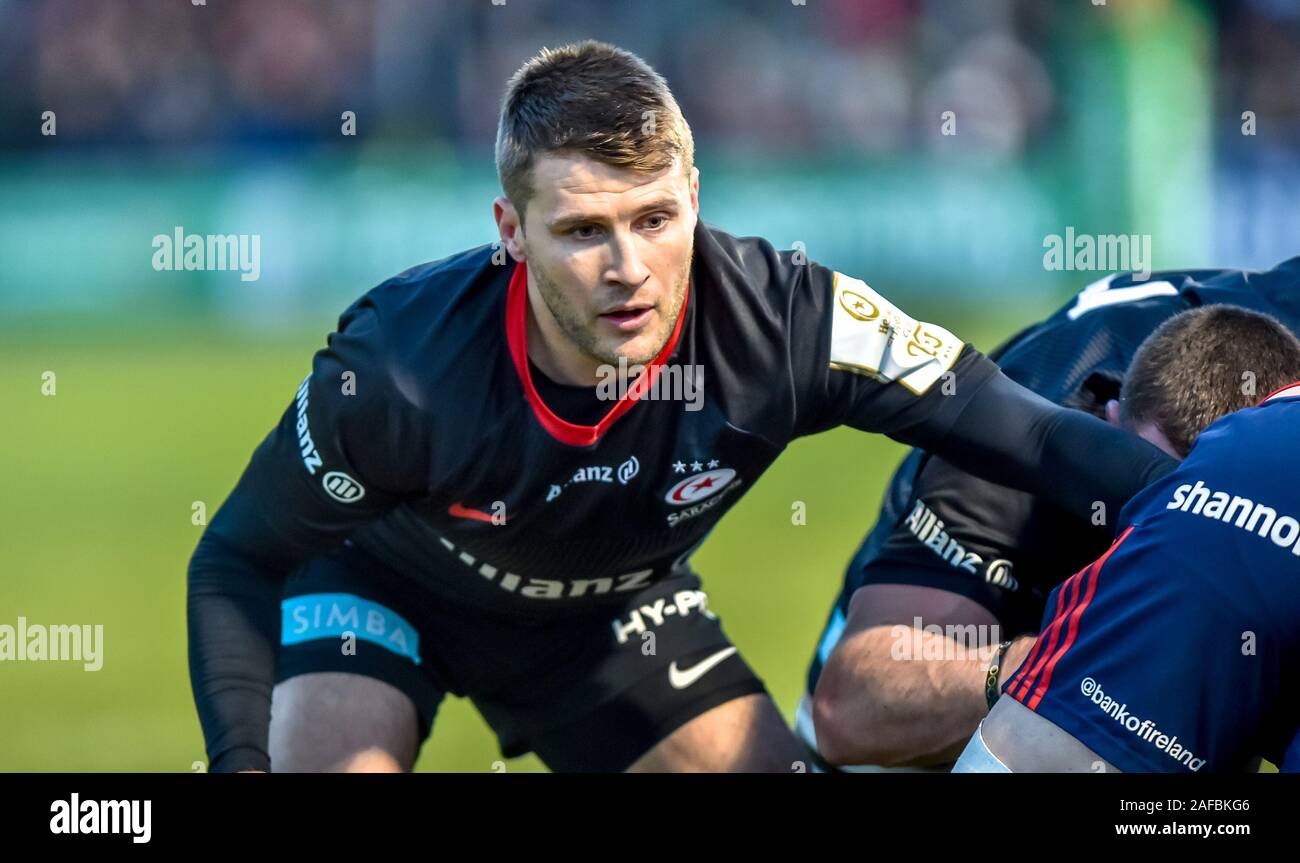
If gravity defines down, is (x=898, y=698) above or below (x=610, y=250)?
below

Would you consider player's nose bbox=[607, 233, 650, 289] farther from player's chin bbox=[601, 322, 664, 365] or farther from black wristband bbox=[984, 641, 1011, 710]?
black wristband bbox=[984, 641, 1011, 710]

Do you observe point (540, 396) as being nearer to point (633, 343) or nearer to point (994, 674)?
point (633, 343)

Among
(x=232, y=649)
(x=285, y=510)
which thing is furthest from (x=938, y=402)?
(x=232, y=649)

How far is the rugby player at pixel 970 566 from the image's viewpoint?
4.28 metres

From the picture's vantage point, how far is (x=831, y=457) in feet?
36.8

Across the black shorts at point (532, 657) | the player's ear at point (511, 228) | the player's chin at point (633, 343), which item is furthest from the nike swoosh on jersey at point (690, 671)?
the player's ear at point (511, 228)

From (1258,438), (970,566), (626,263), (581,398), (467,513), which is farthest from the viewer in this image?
(970,566)

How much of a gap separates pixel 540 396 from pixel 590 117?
2.21 ft

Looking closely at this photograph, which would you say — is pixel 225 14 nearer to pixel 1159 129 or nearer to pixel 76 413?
pixel 76 413

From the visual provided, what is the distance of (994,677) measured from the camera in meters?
3.93

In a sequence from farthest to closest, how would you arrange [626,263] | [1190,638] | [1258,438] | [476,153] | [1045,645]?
1. [476,153]
2. [626,263]
3. [1045,645]
4. [1258,438]
5. [1190,638]

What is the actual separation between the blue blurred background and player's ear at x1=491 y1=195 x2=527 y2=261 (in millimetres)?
8260
